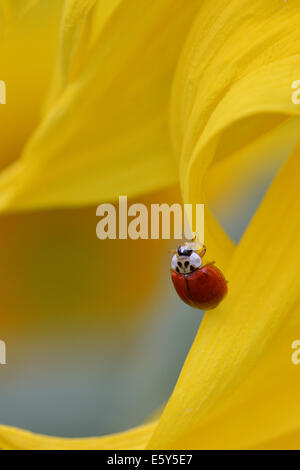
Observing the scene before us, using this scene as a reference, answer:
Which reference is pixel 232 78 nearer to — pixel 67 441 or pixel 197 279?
pixel 197 279

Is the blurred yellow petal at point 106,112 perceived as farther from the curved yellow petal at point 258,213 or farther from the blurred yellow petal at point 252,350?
the blurred yellow petal at point 252,350

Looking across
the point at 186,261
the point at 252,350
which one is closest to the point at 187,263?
the point at 186,261

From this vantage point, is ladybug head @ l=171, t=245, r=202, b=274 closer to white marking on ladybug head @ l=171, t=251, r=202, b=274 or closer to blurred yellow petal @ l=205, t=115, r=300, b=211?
Answer: white marking on ladybug head @ l=171, t=251, r=202, b=274

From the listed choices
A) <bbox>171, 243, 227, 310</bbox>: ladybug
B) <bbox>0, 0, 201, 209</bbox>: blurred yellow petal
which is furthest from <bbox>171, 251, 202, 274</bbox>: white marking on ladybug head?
<bbox>0, 0, 201, 209</bbox>: blurred yellow petal

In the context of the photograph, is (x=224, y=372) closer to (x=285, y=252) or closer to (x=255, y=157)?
(x=285, y=252)

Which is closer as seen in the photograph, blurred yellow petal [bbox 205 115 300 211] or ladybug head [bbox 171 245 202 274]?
ladybug head [bbox 171 245 202 274]
